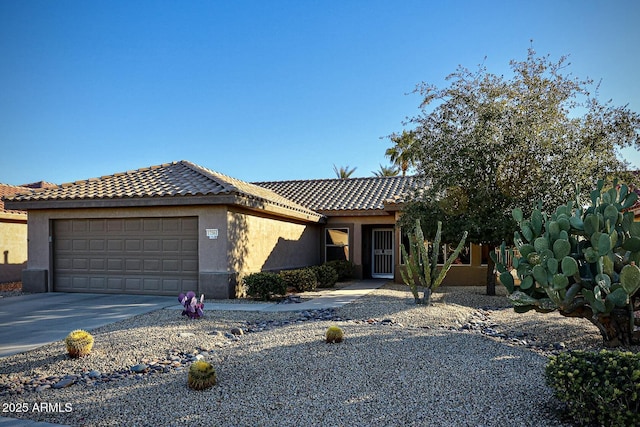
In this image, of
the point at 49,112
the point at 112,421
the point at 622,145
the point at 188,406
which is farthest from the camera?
the point at 49,112

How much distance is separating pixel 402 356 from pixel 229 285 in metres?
7.62

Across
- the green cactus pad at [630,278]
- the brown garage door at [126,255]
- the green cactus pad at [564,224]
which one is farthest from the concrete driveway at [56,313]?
the green cactus pad at [630,278]

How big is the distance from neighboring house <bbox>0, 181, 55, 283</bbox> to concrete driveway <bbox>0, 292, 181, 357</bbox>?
599 centimetres

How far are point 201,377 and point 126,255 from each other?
996cm

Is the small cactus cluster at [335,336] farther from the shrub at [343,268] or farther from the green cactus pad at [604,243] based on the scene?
the shrub at [343,268]

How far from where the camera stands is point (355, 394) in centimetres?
526

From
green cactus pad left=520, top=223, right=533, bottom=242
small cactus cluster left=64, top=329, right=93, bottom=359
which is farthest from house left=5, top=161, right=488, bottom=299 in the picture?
green cactus pad left=520, top=223, right=533, bottom=242

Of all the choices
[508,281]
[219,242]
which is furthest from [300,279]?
[508,281]

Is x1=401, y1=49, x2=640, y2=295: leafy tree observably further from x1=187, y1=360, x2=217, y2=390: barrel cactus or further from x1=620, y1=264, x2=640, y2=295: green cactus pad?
x1=187, y1=360, x2=217, y2=390: barrel cactus

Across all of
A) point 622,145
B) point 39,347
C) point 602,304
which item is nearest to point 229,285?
point 39,347

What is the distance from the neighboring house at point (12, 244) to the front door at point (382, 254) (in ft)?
49.6

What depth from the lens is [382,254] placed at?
2109 centimetres

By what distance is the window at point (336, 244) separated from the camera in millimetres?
20641

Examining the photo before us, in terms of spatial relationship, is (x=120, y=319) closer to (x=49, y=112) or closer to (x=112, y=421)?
(x=112, y=421)
